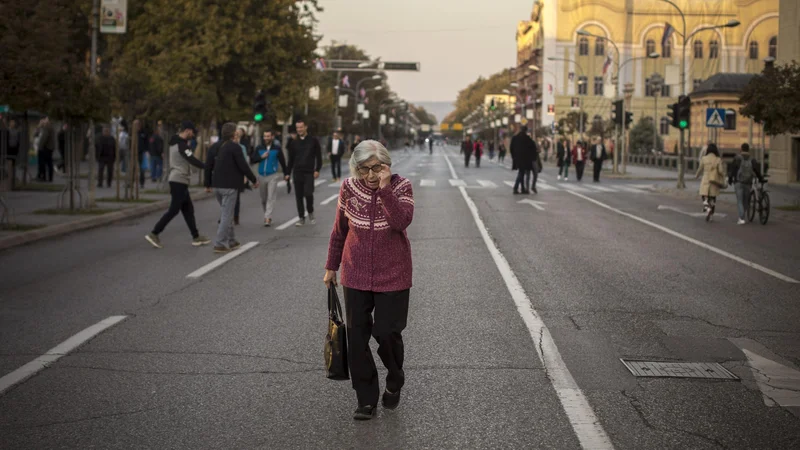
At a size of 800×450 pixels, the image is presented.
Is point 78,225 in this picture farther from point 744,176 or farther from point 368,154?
point 368,154

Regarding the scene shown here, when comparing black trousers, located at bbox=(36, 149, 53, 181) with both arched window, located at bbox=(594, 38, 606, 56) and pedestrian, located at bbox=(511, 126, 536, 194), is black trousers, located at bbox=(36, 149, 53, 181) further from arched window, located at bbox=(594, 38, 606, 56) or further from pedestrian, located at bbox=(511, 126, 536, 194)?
arched window, located at bbox=(594, 38, 606, 56)

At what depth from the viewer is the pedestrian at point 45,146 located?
100.0 feet

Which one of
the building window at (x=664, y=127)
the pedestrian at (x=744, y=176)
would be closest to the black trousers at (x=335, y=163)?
the pedestrian at (x=744, y=176)

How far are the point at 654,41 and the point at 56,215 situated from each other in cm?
9516

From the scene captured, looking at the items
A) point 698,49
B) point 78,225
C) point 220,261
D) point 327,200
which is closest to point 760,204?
point 327,200

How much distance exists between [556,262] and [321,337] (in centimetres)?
602

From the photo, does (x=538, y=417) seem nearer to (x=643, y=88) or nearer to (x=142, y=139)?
(x=142, y=139)

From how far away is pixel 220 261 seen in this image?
13539mm

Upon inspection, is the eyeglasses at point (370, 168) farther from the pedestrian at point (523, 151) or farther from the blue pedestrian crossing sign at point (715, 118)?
the blue pedestrian crossing sign at point (715, 118)

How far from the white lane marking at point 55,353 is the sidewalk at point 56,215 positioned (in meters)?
7.39

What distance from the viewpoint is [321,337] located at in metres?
8.10

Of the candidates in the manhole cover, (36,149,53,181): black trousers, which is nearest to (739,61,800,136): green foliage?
the manhole cover

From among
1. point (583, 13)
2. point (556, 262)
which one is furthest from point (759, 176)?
point (583, 13)

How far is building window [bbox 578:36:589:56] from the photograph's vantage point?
11006cm
